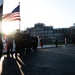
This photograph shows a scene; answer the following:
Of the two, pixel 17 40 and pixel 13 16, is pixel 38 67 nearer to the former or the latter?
pixel 17 40

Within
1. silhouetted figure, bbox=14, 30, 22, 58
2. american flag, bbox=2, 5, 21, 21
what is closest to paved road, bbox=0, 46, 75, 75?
silhouetted figure, bbox=14, 30, 22, 58

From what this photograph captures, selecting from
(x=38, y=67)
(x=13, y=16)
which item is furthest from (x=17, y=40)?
(x=13, y=16)

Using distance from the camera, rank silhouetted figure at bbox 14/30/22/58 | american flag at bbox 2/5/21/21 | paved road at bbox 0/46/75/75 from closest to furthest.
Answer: paved road at bbox 0/46/75/75
silhouetted figure at bbox 14/30/22/58
american flag at bbox 2/5/21/21

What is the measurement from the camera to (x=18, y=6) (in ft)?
85.5

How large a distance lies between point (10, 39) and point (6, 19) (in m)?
4.78

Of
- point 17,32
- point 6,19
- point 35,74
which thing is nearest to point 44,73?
point 35,74

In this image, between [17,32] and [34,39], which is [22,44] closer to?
[17,32]

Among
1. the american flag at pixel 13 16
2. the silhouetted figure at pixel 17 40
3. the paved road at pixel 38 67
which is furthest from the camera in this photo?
the american flag at pixel 13 16

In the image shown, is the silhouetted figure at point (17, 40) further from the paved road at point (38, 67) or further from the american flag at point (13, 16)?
the american flag at point (13, 16)

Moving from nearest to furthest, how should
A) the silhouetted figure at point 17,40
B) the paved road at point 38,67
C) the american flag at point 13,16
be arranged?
the paved road at point 38,67 < the silhouetted figure at point 17,40 < the american flag at point 13,16

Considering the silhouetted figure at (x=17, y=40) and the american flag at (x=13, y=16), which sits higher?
the american flag at (x=13, y=16)

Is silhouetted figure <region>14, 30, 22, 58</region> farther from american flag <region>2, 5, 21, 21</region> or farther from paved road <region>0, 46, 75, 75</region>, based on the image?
american flag <region>2, 5, 21, 21</region>

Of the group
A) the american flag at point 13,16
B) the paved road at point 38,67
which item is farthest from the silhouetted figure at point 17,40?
the american flag at point 13,16

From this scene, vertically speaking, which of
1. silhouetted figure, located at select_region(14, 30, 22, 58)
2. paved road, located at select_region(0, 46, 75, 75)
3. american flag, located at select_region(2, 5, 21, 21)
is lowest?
paved road, located at select_region(0, 46, 75, 75)
